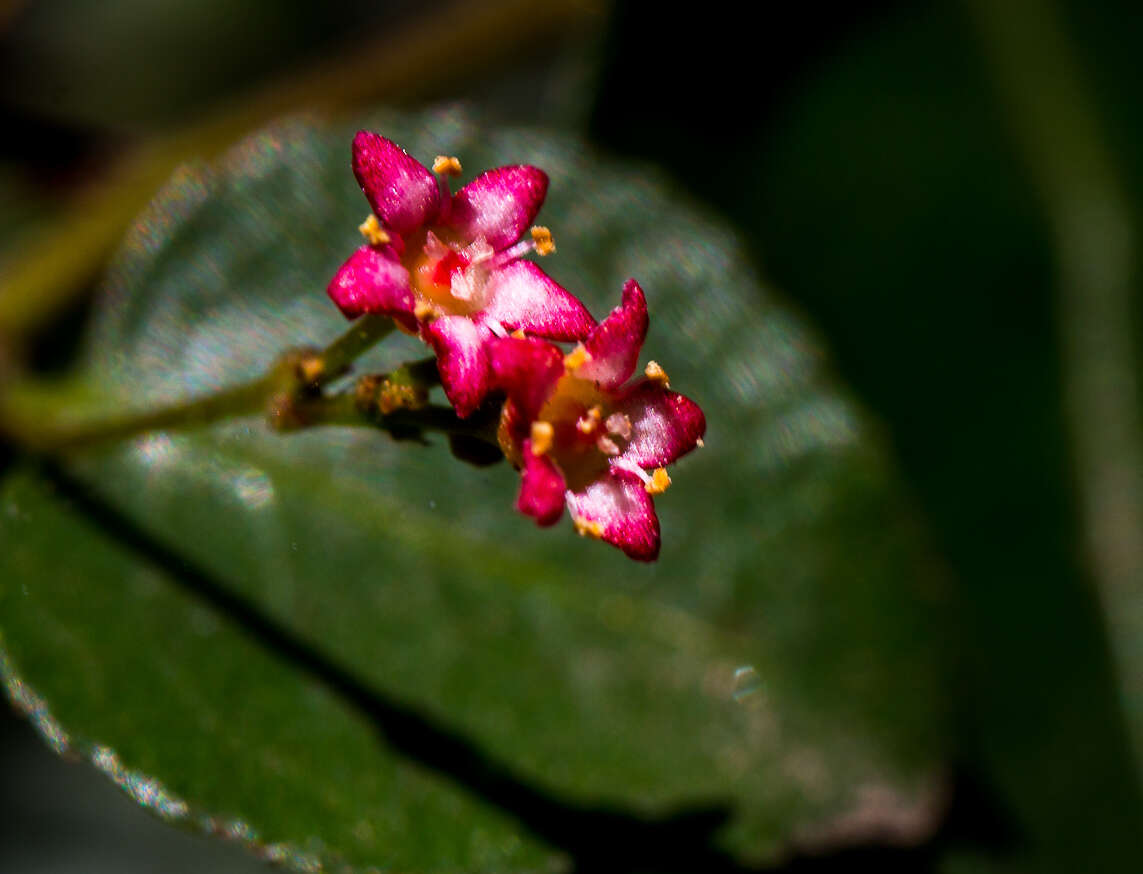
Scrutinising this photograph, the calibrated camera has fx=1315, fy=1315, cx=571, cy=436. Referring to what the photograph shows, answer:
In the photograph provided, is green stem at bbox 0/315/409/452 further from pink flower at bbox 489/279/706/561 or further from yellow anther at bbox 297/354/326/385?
pink flower at bbox 489/279/706/561


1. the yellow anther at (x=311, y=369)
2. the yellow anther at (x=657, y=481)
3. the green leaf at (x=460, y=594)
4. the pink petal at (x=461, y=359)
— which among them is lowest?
the green leaf at (x=460, y=594)

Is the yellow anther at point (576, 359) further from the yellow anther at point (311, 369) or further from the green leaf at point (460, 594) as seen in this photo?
the green leaf at point (460, 594)

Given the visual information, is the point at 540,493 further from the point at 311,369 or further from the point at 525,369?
the point at 311,369

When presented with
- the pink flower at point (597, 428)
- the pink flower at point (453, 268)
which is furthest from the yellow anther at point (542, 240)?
the pink flower at point (597, 428)

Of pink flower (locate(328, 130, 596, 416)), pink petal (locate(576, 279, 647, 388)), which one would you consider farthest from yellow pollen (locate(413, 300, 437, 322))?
pink petal (locate(576, 279, 647, 388))

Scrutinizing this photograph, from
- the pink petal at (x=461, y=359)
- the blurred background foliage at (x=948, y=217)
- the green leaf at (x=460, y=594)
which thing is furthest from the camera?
the blurred background foliage at (x=948, y=217)

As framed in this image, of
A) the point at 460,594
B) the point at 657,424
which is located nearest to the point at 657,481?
the point at 657,424

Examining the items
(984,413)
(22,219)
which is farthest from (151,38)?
(984,413)
